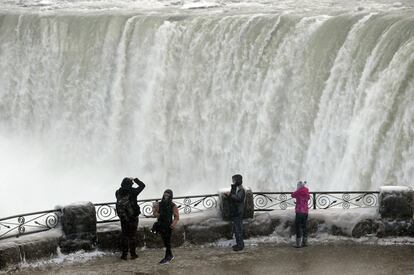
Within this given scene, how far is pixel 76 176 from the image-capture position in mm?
26766

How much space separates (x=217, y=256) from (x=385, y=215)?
238 centimetres

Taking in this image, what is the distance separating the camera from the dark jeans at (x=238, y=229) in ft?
38.4

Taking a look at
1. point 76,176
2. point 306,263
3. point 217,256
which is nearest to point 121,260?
point 217,256

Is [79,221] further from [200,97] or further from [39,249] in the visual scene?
[200,97]

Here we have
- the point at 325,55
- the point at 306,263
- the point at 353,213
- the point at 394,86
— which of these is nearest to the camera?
the point at 306,263

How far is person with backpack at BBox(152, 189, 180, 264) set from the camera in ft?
36.9

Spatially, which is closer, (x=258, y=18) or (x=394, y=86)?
(x=394, y=86)

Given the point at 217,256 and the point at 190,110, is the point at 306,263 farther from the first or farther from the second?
the point at 190,110

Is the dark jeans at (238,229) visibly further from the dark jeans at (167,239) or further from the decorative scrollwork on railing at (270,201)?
the dark jeans at (167,239)

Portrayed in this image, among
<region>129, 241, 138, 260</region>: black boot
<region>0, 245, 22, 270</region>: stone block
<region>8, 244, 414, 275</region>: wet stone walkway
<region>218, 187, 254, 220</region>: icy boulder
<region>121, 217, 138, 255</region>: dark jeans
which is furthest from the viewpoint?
<region>218, 187, 254, 220</region>: icy boulder

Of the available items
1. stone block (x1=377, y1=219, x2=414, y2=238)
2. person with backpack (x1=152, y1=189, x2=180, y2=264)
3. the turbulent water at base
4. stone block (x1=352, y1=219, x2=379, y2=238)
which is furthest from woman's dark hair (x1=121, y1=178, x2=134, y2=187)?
the turbulent water at base

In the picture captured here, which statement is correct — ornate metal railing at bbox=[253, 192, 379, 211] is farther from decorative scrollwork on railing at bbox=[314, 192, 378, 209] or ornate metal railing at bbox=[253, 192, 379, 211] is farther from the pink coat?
the pink coat

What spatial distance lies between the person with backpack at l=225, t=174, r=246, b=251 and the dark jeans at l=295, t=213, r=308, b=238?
0.76 meters

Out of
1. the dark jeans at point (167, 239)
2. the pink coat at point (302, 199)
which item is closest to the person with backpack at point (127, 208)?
the dark jeans at point (167, 239)
